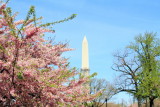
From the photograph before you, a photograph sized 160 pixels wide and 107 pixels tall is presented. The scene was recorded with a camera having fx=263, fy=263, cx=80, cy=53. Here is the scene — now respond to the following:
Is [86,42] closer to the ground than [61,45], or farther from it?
farther from it

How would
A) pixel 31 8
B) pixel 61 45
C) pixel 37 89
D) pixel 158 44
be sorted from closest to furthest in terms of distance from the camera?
pixel 31 8 < pixel 37 89 < pixel 61 45 < pixel 158 44

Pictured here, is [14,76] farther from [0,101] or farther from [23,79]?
[0,101]

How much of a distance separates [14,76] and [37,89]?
91 cm

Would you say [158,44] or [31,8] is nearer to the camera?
[31,8]

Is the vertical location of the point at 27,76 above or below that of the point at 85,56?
below

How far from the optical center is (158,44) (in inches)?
1503

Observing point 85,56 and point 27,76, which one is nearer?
point 27,76

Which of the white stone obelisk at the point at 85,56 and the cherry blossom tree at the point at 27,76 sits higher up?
the white stone obelisk at the point at 85,56

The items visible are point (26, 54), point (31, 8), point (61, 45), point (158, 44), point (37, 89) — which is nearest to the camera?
point (31, 8)

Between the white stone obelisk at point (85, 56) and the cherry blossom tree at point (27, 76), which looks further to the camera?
the white stone obelisk at point (85, 56)

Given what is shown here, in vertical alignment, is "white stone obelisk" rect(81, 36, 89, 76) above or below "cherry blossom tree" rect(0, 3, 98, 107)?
above

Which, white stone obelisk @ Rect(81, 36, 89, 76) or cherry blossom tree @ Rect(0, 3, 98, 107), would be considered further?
white stone obelisk @ Rect(81, 36, 89, 76)

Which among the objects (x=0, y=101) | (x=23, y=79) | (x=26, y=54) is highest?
(x=26, y=54)

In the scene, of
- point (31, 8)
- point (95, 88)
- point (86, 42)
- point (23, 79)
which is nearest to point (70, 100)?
point (23, 79)
